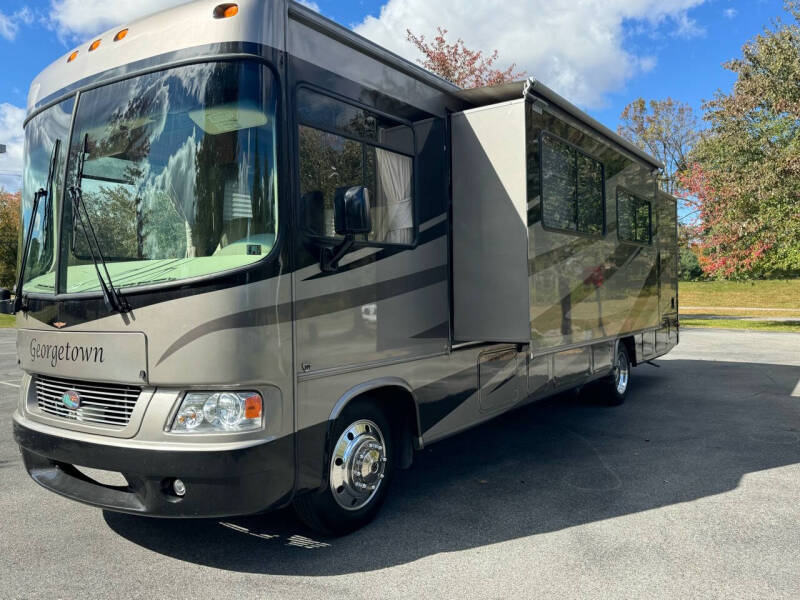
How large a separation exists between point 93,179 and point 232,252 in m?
1.03

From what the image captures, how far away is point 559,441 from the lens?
6.25m

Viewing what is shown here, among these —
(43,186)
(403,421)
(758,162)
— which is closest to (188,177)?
(43,186)

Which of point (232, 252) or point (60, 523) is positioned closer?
point (232, 252)

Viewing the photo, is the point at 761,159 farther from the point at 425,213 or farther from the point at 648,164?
the point at 425,213

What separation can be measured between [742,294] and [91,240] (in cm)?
3887

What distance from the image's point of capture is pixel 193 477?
318 centimetres

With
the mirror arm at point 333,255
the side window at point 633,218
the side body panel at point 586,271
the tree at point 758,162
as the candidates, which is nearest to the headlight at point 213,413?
the mirror arm at point 333,255

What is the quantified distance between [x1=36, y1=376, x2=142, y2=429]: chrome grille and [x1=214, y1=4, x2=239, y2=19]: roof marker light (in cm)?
203

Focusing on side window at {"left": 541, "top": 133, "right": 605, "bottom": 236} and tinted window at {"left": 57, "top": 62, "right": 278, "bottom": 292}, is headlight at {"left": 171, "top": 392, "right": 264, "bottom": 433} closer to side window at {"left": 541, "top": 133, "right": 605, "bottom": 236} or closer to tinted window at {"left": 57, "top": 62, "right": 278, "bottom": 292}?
tinted window at {"left": 57, "top": 62, "right": 278, "bottom": 292}

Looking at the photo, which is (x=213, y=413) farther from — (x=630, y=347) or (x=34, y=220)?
(x=630, y=347)

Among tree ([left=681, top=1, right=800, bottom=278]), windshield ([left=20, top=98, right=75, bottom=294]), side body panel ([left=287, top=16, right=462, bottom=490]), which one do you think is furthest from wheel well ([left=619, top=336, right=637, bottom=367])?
tree ([left=681, top=1, right=800, bottom=278])

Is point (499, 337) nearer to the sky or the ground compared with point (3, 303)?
nearer to the ground

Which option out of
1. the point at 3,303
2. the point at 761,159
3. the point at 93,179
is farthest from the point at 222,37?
the point at 761,159

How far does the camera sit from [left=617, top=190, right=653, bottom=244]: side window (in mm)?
7180
